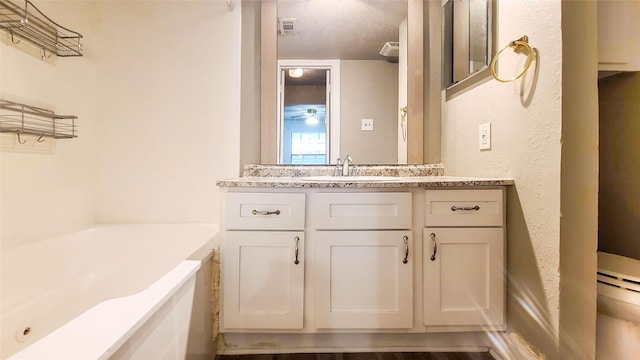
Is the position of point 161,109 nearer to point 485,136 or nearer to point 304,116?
point 304,116

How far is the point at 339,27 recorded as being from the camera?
174 cm

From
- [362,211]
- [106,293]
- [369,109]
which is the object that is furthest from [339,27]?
[106,293]

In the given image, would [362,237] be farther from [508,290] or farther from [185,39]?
[185,39]

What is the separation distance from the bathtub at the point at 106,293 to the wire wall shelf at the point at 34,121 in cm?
50

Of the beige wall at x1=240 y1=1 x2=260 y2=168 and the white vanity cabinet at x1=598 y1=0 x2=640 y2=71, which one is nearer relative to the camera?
the white vanity cabinet at x1=598 y1=0 x2=640 y2=71

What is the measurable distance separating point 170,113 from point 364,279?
1.48 meters

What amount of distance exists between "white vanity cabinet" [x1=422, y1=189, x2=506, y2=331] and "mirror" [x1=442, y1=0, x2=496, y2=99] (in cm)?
65

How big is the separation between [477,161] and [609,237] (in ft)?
2.52

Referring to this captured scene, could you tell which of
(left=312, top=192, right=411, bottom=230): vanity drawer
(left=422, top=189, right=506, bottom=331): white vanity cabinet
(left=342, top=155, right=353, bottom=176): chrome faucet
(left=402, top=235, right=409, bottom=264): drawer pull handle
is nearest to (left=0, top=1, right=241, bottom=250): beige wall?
(left=342, top=155, right=353, bottom=176): chrome faucet

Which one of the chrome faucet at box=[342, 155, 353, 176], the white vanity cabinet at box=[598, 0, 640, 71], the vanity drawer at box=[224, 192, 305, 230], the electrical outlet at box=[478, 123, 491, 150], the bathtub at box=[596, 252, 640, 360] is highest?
the white vanity cabinet at box=[598, 0, 640, 71]

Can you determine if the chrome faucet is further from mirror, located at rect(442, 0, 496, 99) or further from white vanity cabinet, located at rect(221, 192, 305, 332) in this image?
mirror, located at rect(442, 0, 496, 99)

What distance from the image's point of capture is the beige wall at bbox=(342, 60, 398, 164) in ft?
5.74

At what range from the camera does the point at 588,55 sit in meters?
0.96

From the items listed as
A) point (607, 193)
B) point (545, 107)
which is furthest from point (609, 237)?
point (545, 107)
